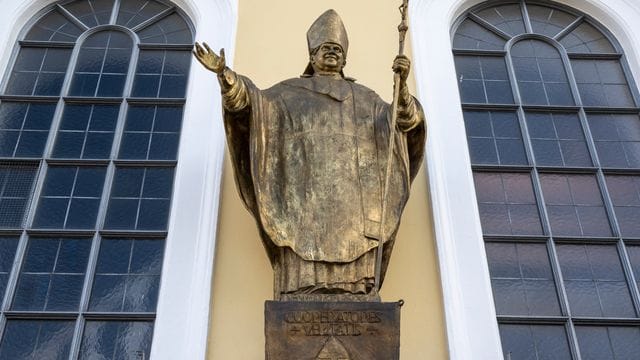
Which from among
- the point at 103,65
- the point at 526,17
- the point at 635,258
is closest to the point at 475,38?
the point at 526,17

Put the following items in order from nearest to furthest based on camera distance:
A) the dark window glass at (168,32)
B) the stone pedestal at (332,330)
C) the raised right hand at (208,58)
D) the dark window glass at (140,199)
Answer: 1. the stone pedestal at (332,330)
2. the raised right hand at (208,58)
3. the dark window glass at (140,199)
4. the dark window glass at (168,32)

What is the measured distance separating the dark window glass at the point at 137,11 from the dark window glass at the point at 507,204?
3867 millimetres

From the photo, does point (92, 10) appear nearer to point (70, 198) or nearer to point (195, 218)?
point (70, 198)

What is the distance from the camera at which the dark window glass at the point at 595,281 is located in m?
6.43

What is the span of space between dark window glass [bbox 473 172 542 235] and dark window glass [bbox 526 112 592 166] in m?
0.34

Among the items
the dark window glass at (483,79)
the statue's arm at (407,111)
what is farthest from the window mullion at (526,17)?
the statue's arm at (407,111)

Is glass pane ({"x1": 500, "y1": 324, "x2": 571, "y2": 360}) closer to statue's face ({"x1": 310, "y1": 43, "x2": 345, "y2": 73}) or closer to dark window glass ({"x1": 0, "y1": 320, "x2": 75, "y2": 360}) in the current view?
statue's face ({"x1": 310, "y1": 43, "x2": 345, "y2": 73})

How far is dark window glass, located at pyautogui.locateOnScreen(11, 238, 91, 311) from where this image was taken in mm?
6277

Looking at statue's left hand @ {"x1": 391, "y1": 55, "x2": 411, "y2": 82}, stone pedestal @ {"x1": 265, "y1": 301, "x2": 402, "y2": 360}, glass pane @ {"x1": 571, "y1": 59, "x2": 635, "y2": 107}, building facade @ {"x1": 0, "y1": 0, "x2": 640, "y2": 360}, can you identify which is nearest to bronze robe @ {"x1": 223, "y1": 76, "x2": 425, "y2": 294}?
stone pedestal @ {"x1": 265, "y1": 301, "x2": 402, "y2": 360}

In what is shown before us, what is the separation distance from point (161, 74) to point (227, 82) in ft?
7.81

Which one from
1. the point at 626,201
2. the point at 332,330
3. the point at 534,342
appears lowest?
the point at 332,330

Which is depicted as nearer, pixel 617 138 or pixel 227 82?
pixel 227 82

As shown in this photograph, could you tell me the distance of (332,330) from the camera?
5.10 meters

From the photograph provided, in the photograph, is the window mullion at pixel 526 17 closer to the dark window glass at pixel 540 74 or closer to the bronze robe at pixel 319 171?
the dark window glass at pixel 540 74
